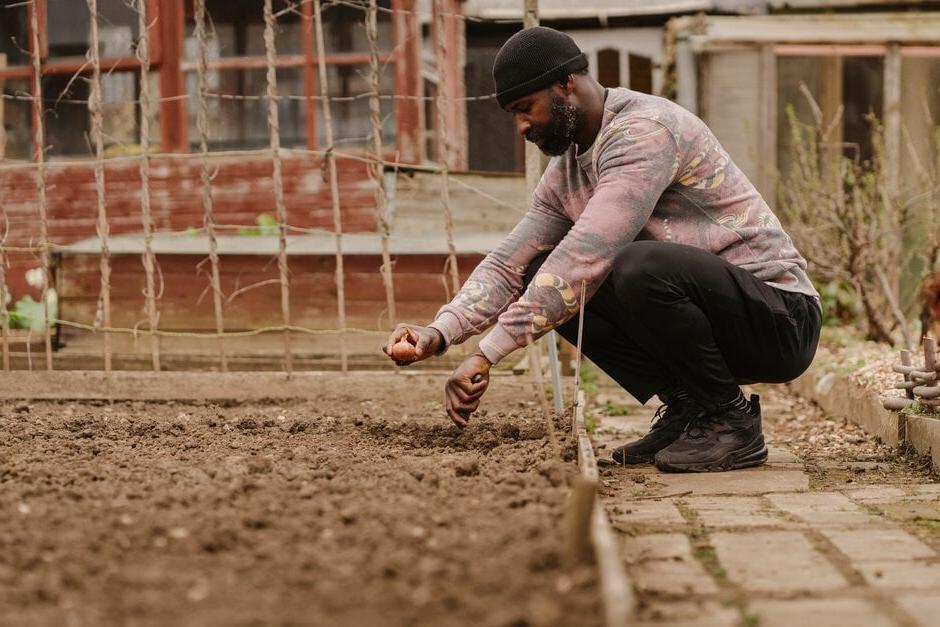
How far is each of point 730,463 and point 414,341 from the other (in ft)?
3.48

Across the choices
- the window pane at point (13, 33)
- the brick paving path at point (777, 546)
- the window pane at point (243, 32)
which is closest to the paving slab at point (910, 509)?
the brick paving path at point (777, 546)

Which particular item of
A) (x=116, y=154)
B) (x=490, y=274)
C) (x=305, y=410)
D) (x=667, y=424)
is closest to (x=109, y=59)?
(x=116, y=154)

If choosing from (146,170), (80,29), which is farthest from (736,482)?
(80,29)

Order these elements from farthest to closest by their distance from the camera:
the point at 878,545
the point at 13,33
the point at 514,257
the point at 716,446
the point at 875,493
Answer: the point at 13,33 → the point at 514,257 → the point at 716,446 → the point at 875,493 → the point at 878,545

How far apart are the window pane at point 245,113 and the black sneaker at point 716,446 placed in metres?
5.20

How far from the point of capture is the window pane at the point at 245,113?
827 cm

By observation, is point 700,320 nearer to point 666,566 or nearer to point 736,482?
point 736,482

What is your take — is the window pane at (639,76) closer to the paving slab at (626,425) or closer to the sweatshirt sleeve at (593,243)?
the paving slab at (626,425)

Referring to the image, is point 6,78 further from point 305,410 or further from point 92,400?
point 305,410

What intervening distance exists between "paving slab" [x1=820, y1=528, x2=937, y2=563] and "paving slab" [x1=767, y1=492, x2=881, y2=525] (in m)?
0.12

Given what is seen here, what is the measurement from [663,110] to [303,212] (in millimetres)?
4749

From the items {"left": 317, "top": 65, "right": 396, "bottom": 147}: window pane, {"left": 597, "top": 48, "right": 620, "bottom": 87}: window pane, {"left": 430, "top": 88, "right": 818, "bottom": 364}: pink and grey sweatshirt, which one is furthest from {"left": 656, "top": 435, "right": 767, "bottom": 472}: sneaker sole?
{"left": 317, "top": 65, "right": 396, "bottom": 147}: window pane

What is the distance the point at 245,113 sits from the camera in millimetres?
8375

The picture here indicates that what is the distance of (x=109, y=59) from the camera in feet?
27.1
